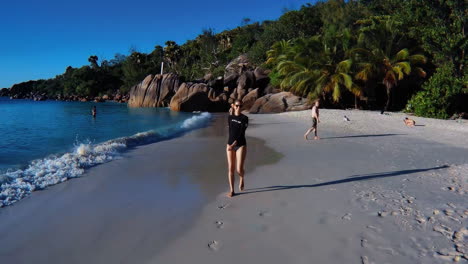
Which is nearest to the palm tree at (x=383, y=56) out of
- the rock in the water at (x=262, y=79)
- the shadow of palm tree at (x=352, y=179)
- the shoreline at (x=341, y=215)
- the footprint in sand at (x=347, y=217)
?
the rock in the water at (x=262, y=79)

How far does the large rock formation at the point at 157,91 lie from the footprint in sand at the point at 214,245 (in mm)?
46384

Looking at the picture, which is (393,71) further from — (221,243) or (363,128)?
(221,243)

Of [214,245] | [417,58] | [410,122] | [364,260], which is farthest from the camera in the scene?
[417,58]

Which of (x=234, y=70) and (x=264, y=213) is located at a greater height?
(x=234, y=70)

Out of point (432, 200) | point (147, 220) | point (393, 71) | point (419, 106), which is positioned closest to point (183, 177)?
point (147, 220)

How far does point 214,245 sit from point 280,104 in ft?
88.9

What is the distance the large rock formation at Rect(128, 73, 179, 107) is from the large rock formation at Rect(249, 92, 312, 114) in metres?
20.8

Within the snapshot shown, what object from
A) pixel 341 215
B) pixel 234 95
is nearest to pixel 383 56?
pixel 234 95

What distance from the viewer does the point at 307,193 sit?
19.5 feet

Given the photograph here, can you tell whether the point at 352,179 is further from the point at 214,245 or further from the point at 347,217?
the point at 214,245

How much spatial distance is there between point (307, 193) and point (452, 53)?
876 inches

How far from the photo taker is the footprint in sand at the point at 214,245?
3.93 metres

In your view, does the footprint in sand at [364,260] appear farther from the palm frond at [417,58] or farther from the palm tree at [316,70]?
the palm frond at [417,58]

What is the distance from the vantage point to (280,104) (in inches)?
1195
